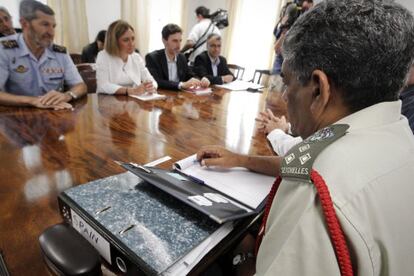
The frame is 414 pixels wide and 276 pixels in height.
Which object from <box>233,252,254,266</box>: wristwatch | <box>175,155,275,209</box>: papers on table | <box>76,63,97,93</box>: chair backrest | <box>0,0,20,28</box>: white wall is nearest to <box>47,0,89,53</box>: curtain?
<box>0,0,20,28</box>: white wall

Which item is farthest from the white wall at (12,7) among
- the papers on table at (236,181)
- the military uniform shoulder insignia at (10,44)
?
the papers on table at (236,181)

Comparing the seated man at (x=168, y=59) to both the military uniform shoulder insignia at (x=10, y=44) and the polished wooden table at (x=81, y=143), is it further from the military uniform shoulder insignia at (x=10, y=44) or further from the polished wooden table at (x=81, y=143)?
the military uniform shoulder insignia at (x=10, y=44)

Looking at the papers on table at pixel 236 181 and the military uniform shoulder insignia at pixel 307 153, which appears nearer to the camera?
the military uniform shoulder insignia at pixel 307 153

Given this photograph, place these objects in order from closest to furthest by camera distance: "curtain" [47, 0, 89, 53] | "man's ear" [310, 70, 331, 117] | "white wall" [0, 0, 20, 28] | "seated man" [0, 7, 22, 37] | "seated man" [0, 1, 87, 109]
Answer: "man's ear" [310, 70, 331, 117]
"seated man" [0, 1, 87, 109]
"seated man" [0, 7, 22, 37]
"white wall" [0, 0, 20, 28]
"curtain" [47, 0, 89, 53]

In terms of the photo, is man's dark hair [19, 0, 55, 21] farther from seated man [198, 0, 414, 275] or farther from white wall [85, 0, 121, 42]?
white wall [85, 0, 121, 42]

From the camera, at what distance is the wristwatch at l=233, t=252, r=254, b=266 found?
57 cm

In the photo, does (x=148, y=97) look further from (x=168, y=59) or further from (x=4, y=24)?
(x=4, y=24)

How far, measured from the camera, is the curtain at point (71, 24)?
3.79 meters

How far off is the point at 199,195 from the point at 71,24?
4.35 meters

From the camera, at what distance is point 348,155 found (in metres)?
0.37

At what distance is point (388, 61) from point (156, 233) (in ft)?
1.58

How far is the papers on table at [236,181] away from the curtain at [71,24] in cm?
401

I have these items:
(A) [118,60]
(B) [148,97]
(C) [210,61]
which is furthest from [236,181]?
(C) [210,61]

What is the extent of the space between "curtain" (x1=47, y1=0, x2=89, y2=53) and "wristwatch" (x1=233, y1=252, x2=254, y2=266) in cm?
428
